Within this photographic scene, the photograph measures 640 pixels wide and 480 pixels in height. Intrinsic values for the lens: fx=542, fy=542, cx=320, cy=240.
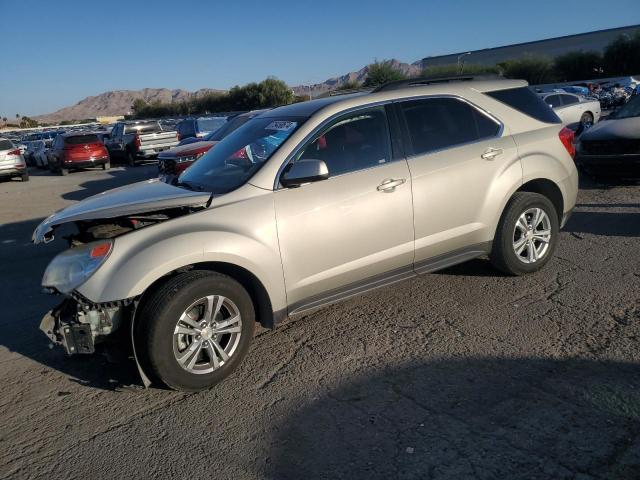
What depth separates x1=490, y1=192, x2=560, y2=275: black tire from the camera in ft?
16.3

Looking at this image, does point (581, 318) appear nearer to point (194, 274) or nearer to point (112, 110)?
point (194, 274)

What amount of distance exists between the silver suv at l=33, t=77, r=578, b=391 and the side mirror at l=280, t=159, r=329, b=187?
0.01 meters

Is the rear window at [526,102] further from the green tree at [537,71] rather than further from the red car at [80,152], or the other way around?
the green tree at [537,71]

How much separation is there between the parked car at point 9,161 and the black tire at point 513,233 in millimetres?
18524

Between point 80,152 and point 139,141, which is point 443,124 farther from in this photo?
point 80,152

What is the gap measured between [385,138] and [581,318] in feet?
6.96

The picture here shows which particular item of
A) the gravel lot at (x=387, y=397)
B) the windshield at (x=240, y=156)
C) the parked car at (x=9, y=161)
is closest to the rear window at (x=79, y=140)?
the parked car at (x=9, y=161)

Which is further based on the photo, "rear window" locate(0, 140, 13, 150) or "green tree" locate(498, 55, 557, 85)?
"green tree" locate(498, 55, 557, 85)

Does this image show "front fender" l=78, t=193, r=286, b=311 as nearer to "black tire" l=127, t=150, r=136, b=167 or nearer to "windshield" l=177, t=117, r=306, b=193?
"windshield" l=177, t=117, r=306, b=193

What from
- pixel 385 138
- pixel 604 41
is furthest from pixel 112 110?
pixel 385 138

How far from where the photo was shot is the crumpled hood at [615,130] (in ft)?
28.2

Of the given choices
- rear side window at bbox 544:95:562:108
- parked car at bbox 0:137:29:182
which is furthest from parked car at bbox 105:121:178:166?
rear side window at bbox 544:95:562:108

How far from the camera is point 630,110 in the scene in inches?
384

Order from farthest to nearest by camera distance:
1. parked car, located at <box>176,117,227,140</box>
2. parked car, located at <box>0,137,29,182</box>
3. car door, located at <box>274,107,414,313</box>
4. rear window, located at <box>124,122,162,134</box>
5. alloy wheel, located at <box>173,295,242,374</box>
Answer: rear window, located at <box>124,122,162,134</box> → parked car, located at <box>176,117,227,140</box> → parked car, located at <box>0,137,29,182</box> → car door, located at <box>274,107,414,313</box> → alloy wheel, located at <box>173,295,242,374</box>
